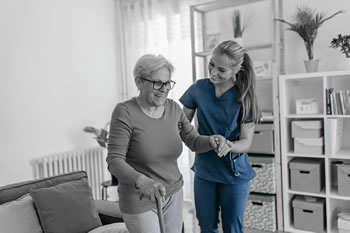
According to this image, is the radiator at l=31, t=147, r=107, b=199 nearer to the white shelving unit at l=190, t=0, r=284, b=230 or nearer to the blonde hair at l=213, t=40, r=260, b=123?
the white shelving unit at l=190, t=0, r=284, b=230

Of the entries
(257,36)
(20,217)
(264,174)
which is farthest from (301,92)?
(20,217)

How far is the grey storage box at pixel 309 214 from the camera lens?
280cm

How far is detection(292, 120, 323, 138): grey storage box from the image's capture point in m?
2.77

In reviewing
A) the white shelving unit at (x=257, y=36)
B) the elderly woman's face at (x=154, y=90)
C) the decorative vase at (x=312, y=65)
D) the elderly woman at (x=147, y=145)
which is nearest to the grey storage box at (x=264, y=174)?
the white shelving unit at (x=257, y=36)

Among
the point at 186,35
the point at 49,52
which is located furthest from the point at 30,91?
A: the point at 186,35

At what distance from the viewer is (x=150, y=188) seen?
113cm

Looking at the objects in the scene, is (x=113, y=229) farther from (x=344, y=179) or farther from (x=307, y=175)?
(x=344, y=179)

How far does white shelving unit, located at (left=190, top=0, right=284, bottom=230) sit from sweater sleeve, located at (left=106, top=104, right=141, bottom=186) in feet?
6.27

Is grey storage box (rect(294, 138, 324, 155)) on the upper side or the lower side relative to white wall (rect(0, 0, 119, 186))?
lower

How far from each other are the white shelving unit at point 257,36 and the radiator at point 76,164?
4.64ft

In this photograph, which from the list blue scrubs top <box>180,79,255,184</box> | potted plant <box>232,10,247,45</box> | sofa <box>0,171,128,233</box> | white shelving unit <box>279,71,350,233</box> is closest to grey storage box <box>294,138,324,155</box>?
white shelving unit <box>279,71,350,233</box>

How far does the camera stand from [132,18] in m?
4.07

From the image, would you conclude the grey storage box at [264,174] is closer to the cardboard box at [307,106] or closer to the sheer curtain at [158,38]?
the cardboard box at [307,106]

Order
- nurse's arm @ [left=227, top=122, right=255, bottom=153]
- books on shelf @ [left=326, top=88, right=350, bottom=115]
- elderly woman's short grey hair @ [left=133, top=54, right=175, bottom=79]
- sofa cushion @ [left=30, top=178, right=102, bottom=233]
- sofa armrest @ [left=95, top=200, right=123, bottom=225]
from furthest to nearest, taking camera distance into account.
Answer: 1. books on shelf @ [left=326, top=88, right=350, bottom=115]
2. sofa armrest @ [left=95, top=200, right=123, bottom=225]
3. sofa cushion @ [left=30, top=178, right=102, bottom=233]
4. nurse's arm @ [left=227, top=122, right=255, bottom=153]
5. elderly woman's short grey hair @ [left=133, top=54, right=175, bottom=79]
